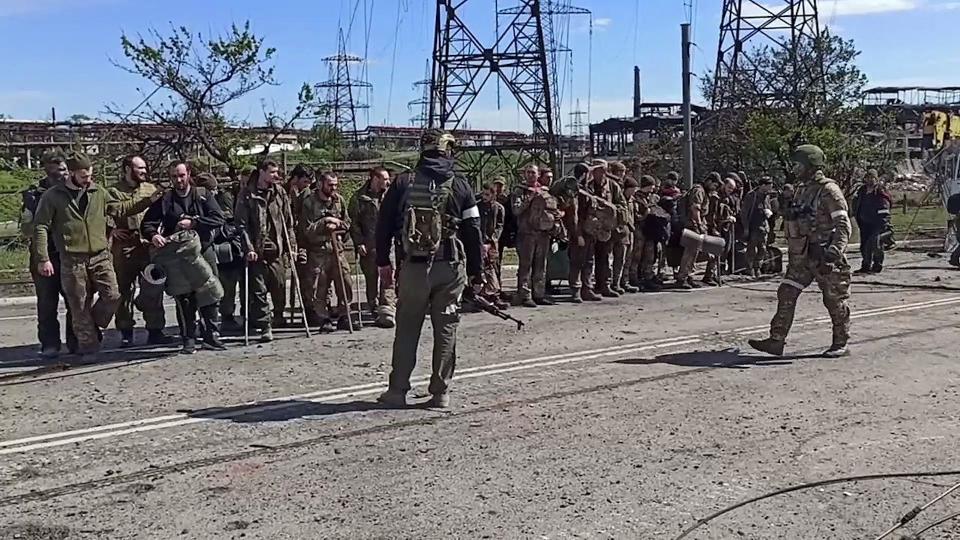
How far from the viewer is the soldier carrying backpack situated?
7.93 meters

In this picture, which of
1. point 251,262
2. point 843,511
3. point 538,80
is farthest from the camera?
point 538,80

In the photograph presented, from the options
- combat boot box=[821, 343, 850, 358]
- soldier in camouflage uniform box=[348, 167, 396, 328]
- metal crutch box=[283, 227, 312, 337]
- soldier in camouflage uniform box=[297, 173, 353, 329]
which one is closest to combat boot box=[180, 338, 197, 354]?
metal crutch box=[283, 227, 312, 337]

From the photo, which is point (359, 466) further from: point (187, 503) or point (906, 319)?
point (906, 319)

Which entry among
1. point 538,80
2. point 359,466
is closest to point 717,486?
point 359,466

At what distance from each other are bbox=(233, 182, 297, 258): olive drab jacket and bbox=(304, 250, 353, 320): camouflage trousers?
1.18ft

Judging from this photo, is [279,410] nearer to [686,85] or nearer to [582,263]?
[582,263]

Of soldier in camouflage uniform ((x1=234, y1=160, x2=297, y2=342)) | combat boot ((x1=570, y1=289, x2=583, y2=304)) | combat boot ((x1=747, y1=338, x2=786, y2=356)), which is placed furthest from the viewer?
combat boot ((x1=570, y1=289, x2=583, y2=304))

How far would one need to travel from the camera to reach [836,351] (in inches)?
400

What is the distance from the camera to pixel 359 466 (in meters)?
6.59

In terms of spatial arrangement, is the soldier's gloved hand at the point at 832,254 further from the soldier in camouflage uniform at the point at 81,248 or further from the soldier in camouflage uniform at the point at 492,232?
the soldier in camouflage uniform at the point at 81,248

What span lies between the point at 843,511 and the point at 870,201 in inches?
547

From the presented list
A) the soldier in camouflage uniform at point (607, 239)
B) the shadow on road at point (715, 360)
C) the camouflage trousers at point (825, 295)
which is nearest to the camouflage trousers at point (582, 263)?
the soldier in camouflage uniform at point (607, 239)

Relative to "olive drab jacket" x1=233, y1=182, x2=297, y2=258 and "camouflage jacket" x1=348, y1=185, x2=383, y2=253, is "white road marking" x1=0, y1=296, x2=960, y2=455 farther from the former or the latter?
"camouflage jacket" x1=348, y1=185, x2=383, y2=253

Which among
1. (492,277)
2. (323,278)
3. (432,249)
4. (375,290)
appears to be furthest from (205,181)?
(432,249)
